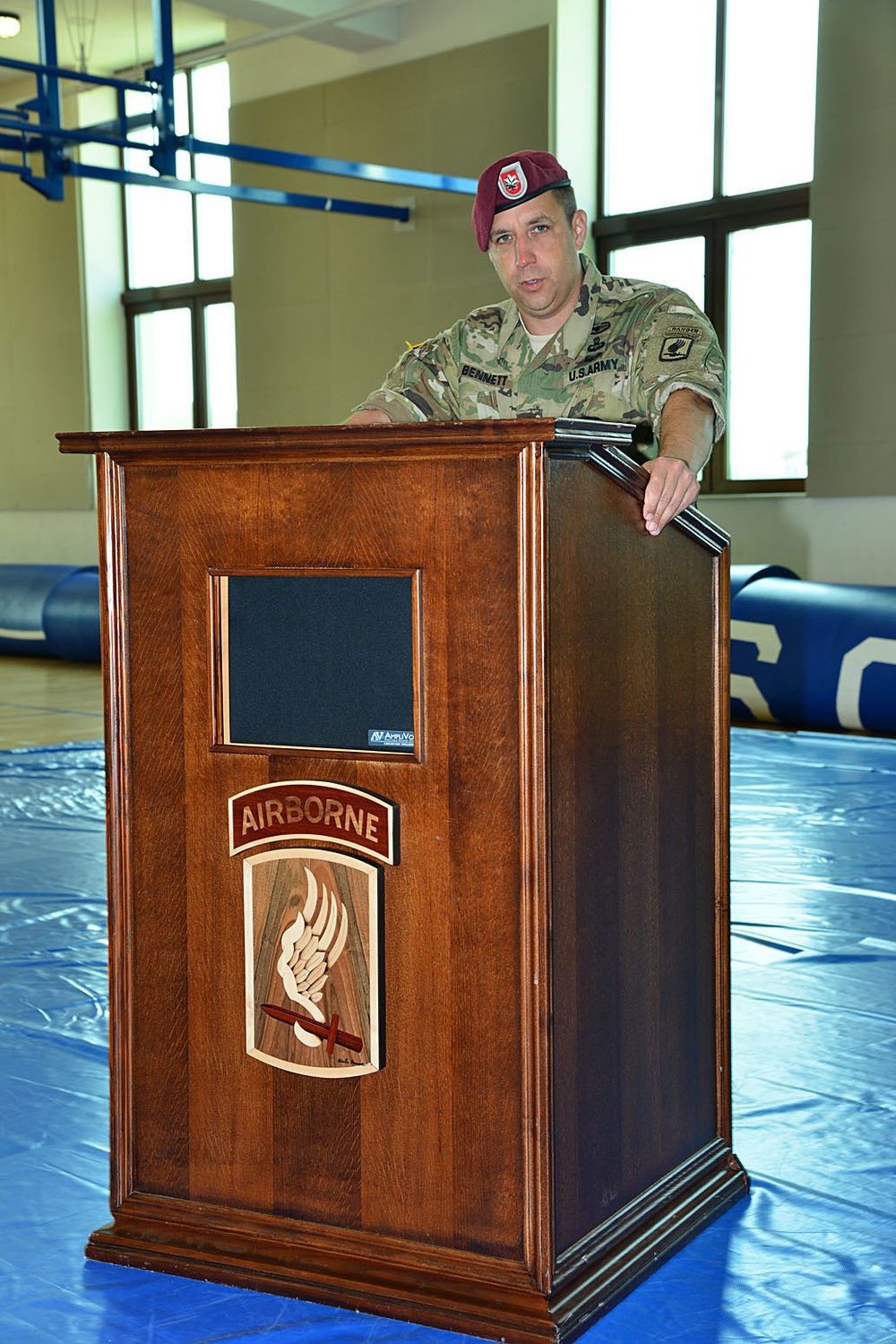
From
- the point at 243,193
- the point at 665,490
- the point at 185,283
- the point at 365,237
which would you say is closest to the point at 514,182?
the point at 665,490

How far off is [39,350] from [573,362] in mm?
9895

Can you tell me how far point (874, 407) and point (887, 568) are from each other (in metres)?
0.73

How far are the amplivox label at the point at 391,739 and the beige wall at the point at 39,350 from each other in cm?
960

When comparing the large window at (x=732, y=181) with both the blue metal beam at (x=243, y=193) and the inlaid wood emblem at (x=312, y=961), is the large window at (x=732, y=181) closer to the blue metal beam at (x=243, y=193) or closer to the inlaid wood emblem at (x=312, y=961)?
the blue metal beam at (x=243, y=193)

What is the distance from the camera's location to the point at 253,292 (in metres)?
9.57

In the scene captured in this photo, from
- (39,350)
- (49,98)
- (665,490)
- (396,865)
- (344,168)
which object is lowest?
(396,865)

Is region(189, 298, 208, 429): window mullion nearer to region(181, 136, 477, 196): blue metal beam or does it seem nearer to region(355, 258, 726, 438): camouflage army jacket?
region(181, 136, 477, 196): blue metal beam

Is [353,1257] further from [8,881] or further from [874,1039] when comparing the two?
[8,881]

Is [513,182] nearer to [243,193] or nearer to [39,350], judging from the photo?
[243,193]

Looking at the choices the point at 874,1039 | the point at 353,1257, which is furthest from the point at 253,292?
the point at 353,1257

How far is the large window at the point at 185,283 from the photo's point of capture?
10.1m

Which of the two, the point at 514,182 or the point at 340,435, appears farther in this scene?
the point at 514,182

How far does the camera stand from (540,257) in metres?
1.88

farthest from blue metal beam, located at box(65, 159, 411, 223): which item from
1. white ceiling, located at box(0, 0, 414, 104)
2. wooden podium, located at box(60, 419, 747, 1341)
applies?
wooden podium, located at box(60, 419, 747, 1341)
